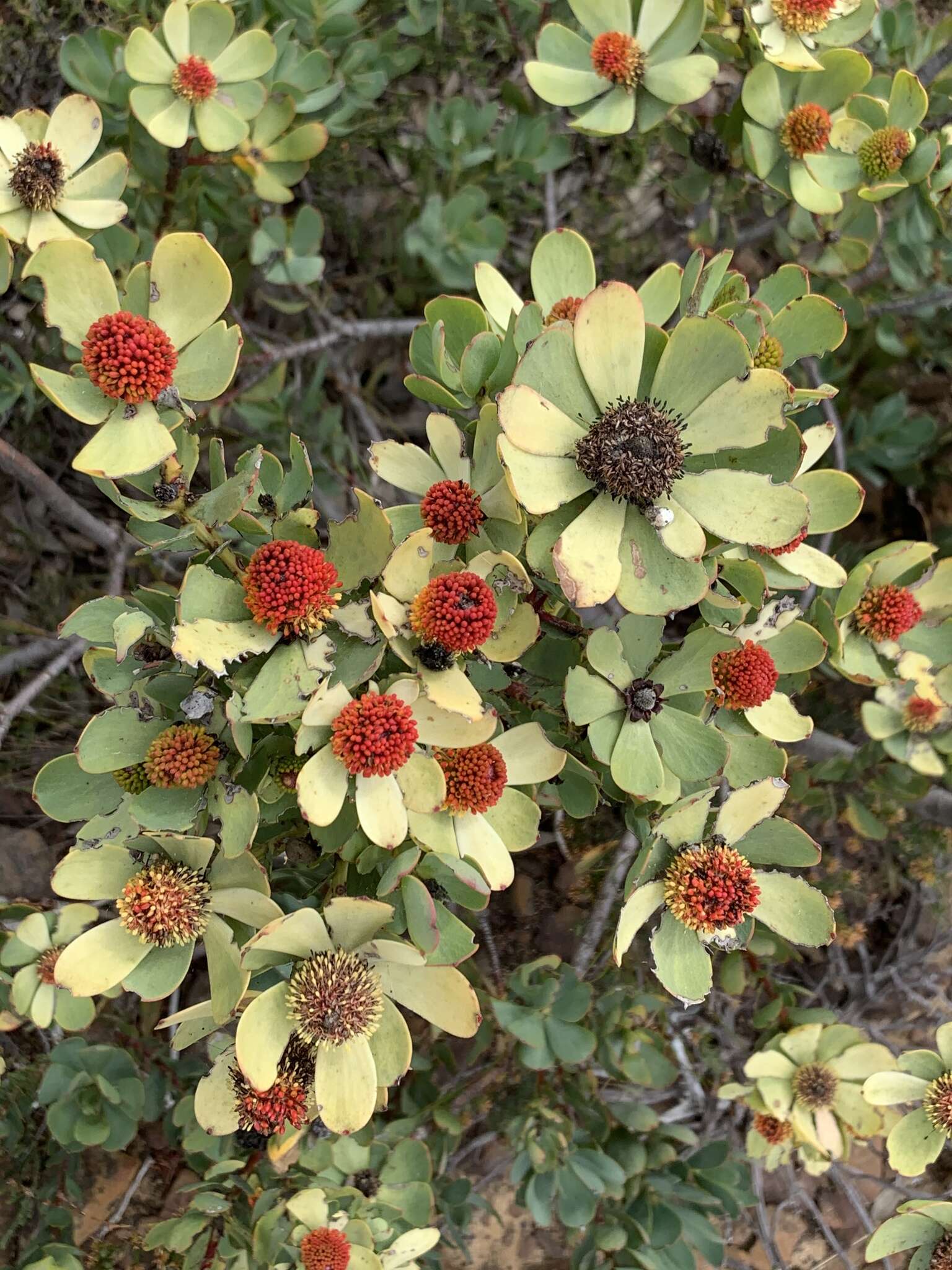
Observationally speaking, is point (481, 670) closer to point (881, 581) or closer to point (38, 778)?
point (38, 778)

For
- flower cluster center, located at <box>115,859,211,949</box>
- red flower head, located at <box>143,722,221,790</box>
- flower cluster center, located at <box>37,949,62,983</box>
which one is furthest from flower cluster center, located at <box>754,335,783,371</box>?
flower cluster center, located at <box>37,949,62,983</box>

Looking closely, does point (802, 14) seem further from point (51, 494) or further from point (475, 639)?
point (51, 494)

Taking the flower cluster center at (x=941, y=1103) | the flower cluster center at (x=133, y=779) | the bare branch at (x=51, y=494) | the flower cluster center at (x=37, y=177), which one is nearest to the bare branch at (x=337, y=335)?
the bare branch at (x=51, y=494)

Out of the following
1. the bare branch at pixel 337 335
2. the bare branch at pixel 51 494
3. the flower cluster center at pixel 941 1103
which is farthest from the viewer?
the bare branch at pixel 337 335

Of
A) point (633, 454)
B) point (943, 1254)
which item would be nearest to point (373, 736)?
point (633, 454)

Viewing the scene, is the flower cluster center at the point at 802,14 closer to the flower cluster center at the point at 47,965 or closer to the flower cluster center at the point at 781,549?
the flower cluster center at the point at 781,549

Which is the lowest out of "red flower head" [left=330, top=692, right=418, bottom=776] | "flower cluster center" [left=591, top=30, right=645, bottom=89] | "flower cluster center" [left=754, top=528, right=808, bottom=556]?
"red flower head" [left=330, top=692, right=418, bottom=776]

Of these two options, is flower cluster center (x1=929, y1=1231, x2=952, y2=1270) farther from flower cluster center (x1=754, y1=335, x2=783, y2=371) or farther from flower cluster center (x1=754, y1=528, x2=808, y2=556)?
flower cluster center (x1=754, y1=335, x2=783, y2=371)
